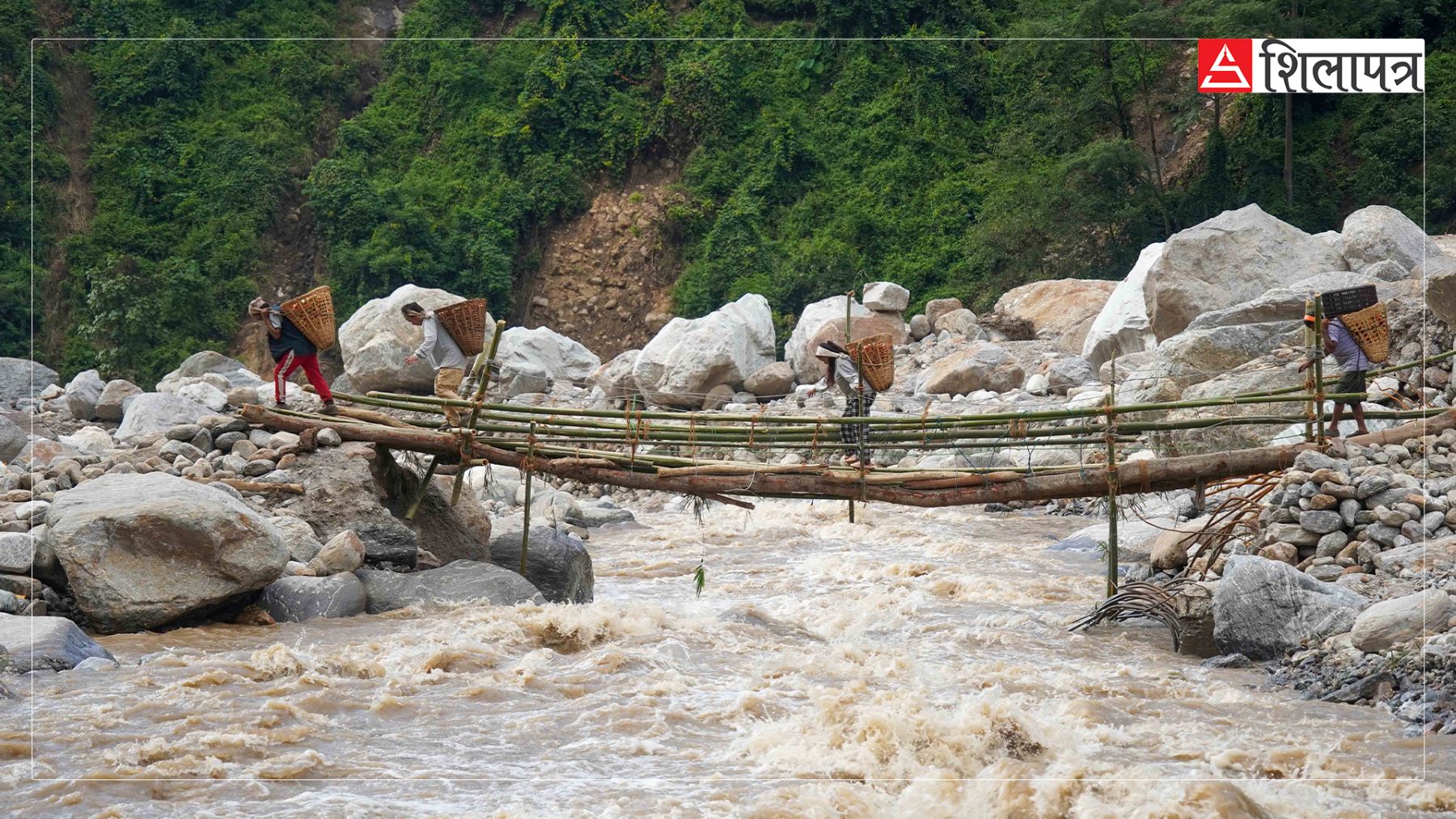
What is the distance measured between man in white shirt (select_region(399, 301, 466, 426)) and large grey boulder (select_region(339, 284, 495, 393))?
1025 cm

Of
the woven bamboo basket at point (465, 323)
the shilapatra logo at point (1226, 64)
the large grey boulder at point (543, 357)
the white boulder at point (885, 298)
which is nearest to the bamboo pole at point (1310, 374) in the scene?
the woven bamboo basket at point (465, 323)

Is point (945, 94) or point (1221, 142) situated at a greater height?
point (945, 94)

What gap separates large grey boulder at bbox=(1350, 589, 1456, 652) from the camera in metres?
5.38

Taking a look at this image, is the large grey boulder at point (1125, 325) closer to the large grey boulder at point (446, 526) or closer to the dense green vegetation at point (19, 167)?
the large grey boulder at point (446, 526)

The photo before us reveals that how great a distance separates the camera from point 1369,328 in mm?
7859

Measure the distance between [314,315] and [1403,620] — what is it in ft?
20.9

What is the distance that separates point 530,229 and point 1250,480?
22499mm

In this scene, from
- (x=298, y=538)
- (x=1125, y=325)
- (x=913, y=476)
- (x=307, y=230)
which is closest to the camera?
(x=913, y=476)

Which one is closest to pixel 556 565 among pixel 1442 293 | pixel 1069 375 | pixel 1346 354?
pixel 1346 354

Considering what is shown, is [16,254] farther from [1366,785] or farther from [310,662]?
[1366,785]

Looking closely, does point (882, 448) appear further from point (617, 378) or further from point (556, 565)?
point (617, 378)

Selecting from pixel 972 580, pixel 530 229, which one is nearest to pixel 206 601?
pixel 972 580

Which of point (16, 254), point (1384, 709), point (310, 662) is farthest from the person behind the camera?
point (16, 254)

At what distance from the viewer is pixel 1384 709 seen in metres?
5.13
